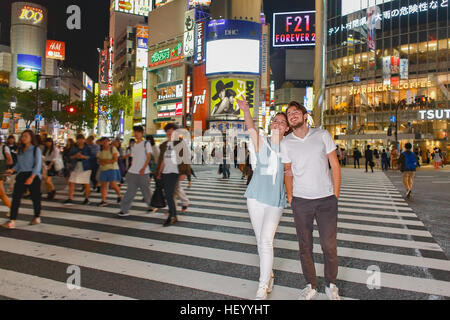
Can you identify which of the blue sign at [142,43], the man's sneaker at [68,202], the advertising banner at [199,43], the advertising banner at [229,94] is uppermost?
the blue sign at [142,43]

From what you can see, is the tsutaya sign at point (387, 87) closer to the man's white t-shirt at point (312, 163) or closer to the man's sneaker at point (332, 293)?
the man's white t-shirt at point (312, 163)

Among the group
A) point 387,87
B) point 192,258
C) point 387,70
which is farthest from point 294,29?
point 192,258

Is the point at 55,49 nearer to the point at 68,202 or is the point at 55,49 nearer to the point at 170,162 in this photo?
the point at 68,202

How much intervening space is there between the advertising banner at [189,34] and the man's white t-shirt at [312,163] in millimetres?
55754

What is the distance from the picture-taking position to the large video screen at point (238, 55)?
49.1m

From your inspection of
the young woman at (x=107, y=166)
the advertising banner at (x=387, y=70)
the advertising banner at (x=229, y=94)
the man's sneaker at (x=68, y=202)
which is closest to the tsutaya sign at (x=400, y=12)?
the advertising banner at (x=387, y=70)

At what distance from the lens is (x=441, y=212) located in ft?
30.7

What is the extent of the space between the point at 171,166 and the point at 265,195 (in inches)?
148

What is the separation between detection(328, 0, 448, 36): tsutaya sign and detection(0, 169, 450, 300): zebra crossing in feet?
149

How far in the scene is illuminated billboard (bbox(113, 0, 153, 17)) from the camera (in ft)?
347

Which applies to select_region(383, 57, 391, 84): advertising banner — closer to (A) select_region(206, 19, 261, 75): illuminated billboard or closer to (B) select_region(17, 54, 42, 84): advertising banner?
(A) select_region(206, 19, 261, 75): illuminated billboard

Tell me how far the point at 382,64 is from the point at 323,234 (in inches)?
1989
